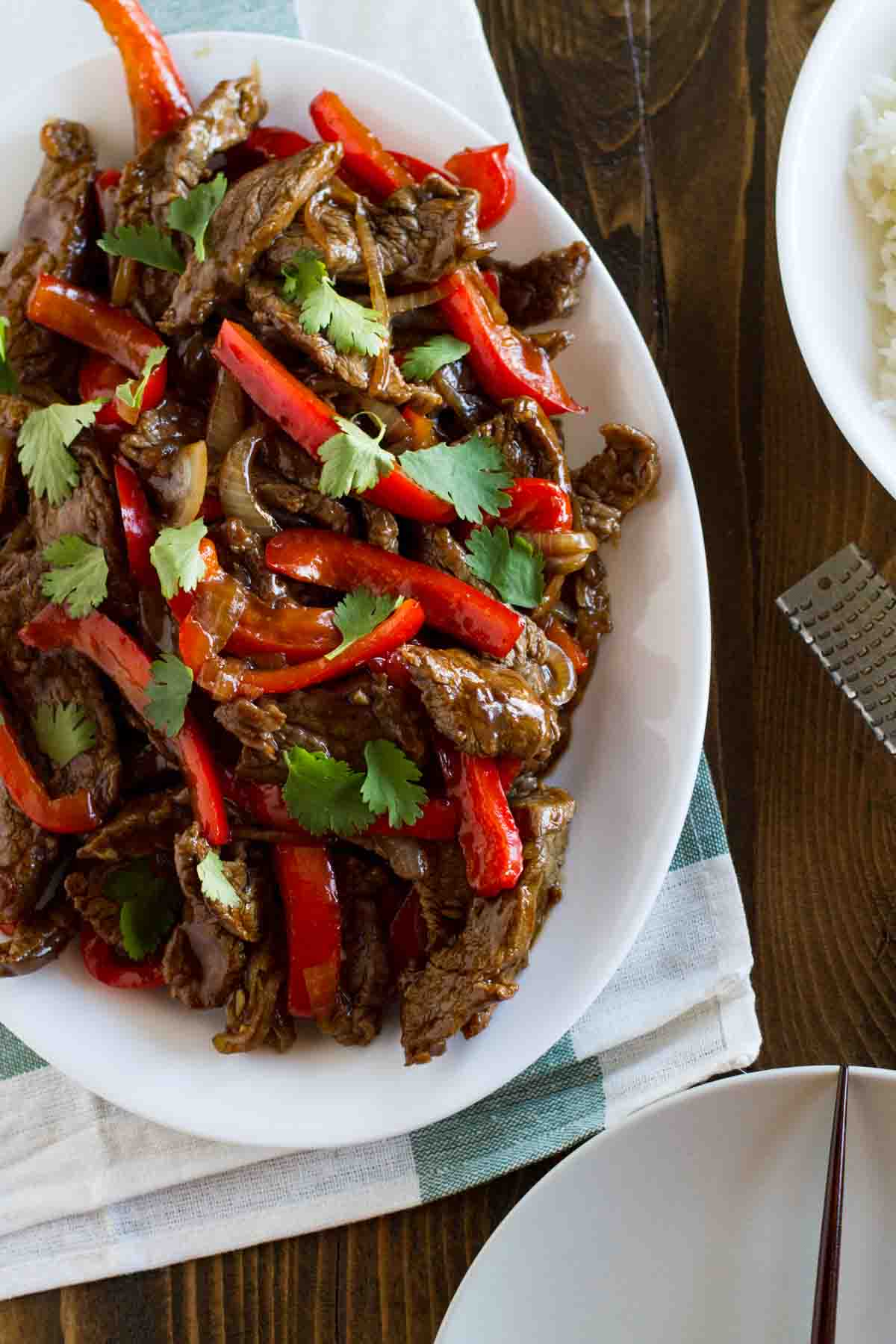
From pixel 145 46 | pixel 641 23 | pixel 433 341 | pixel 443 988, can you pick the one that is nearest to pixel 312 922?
pixel 443 988

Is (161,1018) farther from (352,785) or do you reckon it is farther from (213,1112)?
(352,785)

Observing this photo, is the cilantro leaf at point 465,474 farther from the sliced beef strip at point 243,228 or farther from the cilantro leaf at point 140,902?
the cilantro leaf at point 140,902

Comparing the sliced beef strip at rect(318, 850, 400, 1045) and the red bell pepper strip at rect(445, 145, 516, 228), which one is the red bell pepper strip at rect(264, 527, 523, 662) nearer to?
the sliced beef strip at rect(318, 850, 400, 1045)

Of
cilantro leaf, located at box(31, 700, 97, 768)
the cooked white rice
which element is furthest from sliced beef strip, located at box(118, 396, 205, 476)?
the cooked white rice

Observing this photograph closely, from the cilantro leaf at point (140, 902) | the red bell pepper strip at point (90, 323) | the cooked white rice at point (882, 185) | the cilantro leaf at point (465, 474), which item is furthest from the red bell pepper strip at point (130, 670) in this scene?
the cooked white rice at point (882, 185)

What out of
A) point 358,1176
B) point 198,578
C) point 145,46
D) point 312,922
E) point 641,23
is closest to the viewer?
point 198,578
